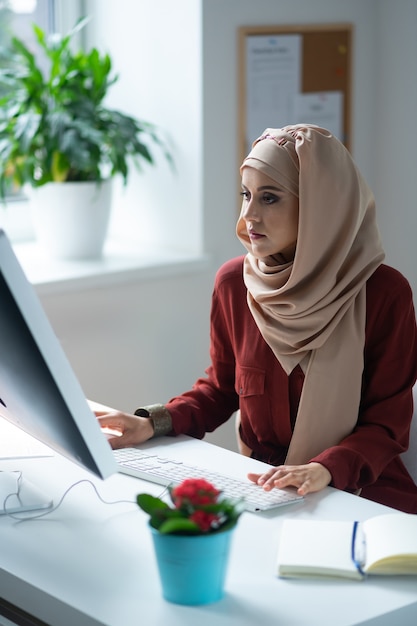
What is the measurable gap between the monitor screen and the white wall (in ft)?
4.62

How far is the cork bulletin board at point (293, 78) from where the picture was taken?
10.2 ft

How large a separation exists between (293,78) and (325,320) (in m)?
1.53

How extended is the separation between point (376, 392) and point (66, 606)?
878 millimetres

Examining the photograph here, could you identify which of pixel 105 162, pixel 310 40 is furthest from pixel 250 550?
pixel 310 40

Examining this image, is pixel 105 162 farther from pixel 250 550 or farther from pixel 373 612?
pixel 373 612

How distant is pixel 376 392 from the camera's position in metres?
1.93

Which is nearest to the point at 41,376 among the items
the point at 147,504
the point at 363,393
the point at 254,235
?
the point at 147,504

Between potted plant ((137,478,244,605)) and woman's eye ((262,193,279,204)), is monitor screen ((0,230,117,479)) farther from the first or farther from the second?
woman's eye ((262,193,279,204))

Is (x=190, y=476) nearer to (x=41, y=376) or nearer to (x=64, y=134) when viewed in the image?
(x=41, y=376)

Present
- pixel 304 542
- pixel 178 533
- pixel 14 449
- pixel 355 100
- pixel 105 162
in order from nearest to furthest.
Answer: pixel 178 533, pixel 304 542, pixel 14 449, pixel 105 162, pixel 355 100

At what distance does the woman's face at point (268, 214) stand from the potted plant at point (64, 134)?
106 centimetres

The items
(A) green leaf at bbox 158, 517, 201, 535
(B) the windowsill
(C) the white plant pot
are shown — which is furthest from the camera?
(C) the white plant pot

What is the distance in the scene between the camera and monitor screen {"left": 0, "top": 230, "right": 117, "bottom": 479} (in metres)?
1.24

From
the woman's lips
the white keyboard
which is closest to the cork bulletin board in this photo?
the woman's lips
